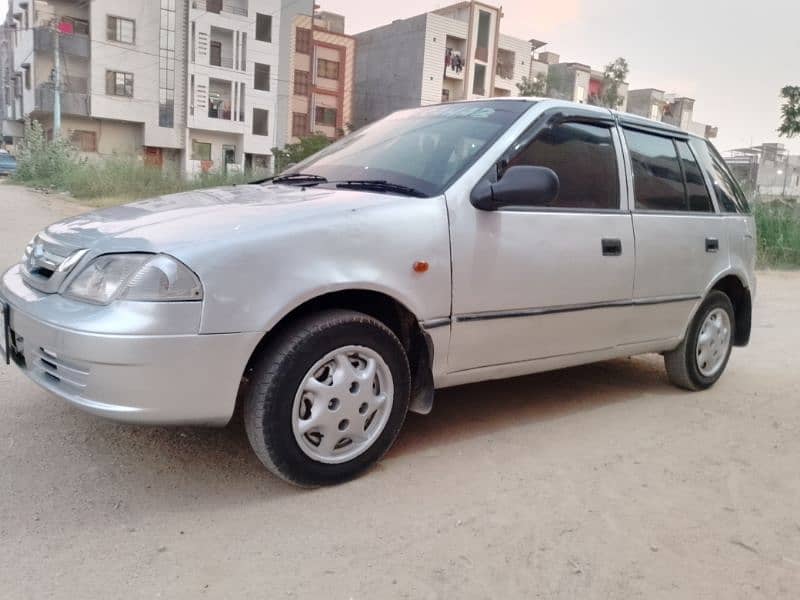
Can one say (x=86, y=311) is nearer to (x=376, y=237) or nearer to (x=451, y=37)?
(x=376, y=237)

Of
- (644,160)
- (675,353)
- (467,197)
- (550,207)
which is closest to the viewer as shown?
(467,197)

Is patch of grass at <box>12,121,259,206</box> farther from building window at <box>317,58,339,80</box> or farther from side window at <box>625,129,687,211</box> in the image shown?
building window at <box>317,58,339,80</box>

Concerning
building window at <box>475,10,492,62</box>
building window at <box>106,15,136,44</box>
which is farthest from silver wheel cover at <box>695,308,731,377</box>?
building window at <box>475,10,492,62</box>

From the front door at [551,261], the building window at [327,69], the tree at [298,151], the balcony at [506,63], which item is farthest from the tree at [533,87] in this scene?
the front door at [551,261]

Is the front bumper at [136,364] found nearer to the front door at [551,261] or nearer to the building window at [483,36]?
the front door at [551,261]

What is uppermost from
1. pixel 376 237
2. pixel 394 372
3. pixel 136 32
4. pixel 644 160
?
pixel 136 32

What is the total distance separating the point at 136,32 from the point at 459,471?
3997 centimetres

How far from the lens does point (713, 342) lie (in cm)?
479

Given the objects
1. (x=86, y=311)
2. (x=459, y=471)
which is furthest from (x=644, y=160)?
(x=86, y=311)

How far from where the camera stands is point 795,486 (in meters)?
3.29

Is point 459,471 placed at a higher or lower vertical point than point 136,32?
lower

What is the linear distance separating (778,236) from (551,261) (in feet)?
40.2

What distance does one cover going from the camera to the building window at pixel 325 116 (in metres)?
45.2

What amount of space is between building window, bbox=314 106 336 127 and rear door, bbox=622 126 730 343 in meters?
42.4
